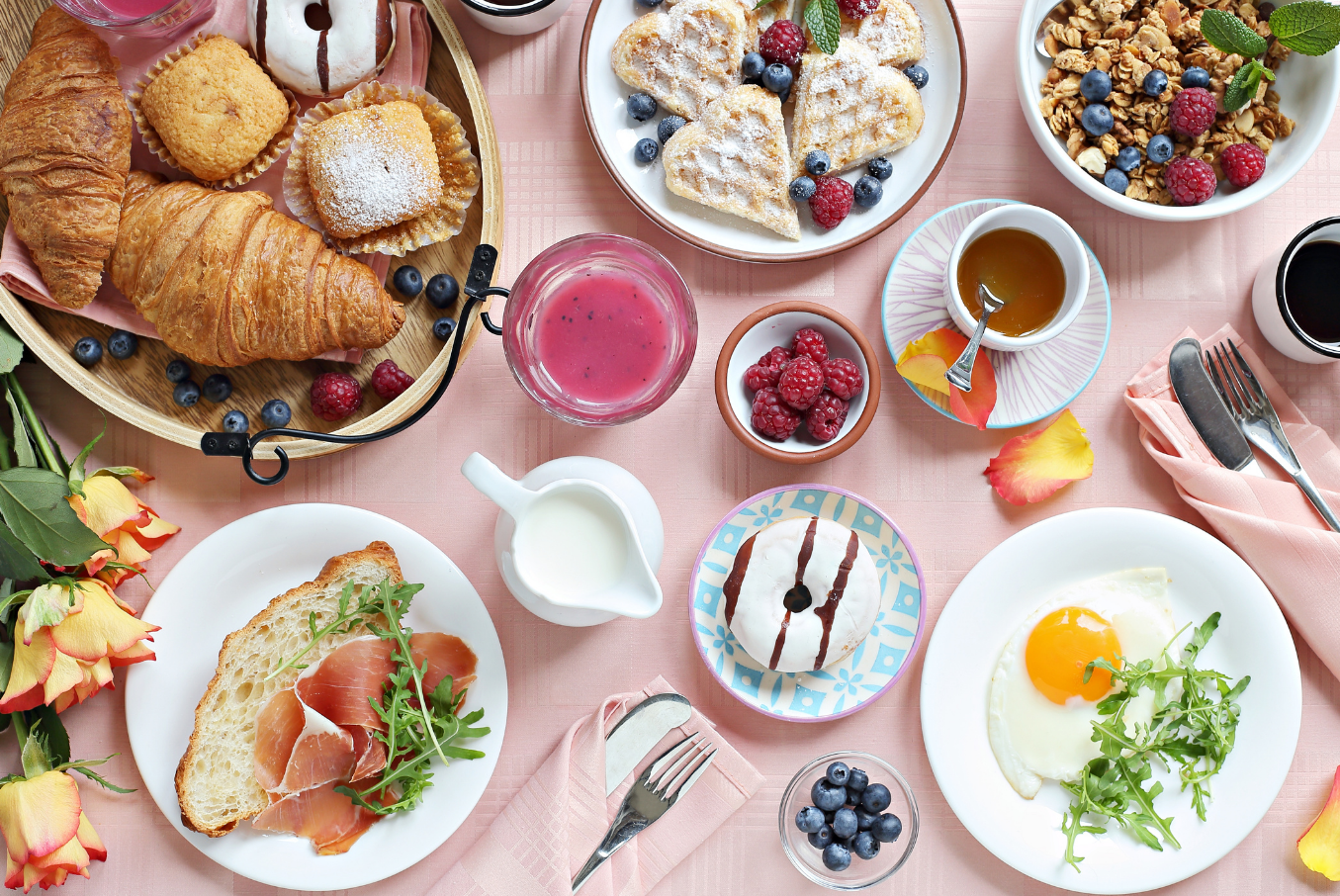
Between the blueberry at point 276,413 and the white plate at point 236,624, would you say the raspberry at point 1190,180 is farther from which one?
the blueberry at point 276,413

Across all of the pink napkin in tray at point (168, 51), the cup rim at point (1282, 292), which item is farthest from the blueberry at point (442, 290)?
the cup rim at point (1282, 292)

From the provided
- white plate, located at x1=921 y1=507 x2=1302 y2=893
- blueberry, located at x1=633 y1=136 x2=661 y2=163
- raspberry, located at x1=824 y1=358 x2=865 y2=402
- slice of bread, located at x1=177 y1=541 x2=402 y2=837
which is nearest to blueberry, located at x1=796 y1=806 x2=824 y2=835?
white plate, located at x1=921 y1=507 x2=1302 y2=893

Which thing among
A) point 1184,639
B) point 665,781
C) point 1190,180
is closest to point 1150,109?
point 1190,180

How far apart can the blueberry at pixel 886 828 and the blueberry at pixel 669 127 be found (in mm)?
1267

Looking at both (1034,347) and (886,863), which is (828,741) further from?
(1034,347)

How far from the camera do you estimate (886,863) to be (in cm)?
153

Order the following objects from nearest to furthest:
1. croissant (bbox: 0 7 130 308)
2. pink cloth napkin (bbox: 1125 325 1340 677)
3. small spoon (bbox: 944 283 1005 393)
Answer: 1. croissant (bbox: 0 7 130 308)
2. small spoon (bbox: 944 283 1005 393)
3. pink cloth napkin (bbox: 1125 325 1340 677)

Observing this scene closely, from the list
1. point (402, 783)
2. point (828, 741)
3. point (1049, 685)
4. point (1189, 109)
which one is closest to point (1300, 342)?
point (1189, 109)

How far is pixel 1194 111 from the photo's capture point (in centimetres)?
143

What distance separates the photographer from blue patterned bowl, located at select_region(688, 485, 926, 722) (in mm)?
1529

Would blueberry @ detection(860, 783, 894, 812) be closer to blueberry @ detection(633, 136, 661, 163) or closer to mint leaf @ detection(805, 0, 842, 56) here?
blueberry @ detection(633, 136, 661, 163)

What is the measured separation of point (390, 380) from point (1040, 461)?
120cm

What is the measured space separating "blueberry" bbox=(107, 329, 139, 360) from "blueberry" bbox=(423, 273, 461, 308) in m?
0.52

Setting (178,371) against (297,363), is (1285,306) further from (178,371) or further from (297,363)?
(178,371)
